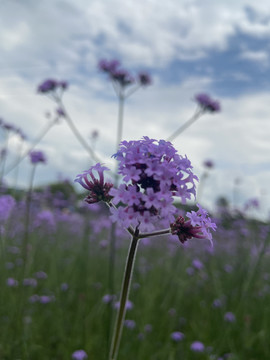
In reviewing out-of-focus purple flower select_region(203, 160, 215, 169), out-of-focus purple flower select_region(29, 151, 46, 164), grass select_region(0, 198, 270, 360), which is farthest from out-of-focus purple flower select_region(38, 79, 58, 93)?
out-of-focus purple flower select_region(203, 160, 215, 169)

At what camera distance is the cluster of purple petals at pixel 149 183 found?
4.19ft

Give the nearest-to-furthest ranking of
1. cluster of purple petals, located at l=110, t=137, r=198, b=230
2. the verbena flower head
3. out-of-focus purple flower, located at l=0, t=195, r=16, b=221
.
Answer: cluster of purple petals, located at l=110, t=137, r=198, b=230 → the verbena flower head → out-of-focus purple flower, located at l=0, t=195, r=16, b=221

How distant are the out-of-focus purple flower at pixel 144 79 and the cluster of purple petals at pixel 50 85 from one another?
2.69 ft

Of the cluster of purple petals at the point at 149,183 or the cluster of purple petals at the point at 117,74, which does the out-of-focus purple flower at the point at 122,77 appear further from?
the cluster of purple petals at the point at 149,183

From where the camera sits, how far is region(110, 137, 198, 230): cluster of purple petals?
4.19 ft

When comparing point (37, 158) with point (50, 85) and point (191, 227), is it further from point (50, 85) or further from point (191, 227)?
point (191, 227)

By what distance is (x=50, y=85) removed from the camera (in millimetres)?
4281

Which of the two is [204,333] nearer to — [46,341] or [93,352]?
[93,352]

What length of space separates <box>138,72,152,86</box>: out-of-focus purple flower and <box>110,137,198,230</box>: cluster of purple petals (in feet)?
9.38

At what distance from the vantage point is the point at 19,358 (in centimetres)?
332

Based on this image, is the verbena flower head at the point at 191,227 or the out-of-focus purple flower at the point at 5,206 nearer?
the verbena flower head at the point at 191,227

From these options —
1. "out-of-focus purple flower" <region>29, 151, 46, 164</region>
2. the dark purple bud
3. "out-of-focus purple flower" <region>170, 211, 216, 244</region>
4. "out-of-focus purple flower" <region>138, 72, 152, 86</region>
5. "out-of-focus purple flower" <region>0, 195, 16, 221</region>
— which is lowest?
"out-of-focus purple flower" <region>170, 211, 216, 244</region>

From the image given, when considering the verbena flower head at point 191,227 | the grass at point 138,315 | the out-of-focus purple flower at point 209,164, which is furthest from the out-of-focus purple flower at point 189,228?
the out-of-focus purple flower at point 209,164

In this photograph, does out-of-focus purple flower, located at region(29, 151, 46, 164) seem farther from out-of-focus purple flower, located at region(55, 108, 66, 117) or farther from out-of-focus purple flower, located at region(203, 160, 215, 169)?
out-of-focus purple flower, located at region(203, 160, 215, 169)
